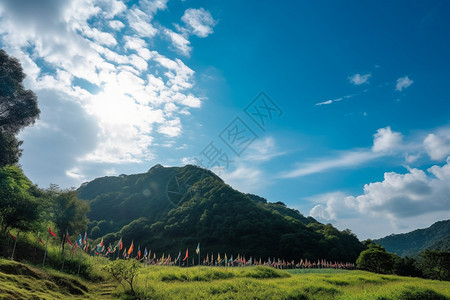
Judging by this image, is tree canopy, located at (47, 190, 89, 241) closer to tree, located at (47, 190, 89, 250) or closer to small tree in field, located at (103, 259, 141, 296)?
tree, located at (47, 190, 89, 250)

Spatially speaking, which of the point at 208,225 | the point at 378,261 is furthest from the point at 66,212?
the point at 378,261

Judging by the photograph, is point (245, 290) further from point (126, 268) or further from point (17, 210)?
point (17, 210)

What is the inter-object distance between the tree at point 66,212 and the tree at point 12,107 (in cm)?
822

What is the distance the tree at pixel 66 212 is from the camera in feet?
108

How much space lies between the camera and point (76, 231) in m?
35.4

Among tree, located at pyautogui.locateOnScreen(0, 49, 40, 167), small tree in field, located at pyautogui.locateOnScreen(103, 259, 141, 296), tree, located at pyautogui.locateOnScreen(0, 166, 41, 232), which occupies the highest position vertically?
tree, located at pyautogui.locateOnScreen(0, 49, 40, 167)

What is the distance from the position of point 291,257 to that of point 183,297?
56831mm

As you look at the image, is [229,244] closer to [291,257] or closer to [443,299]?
[291,257]

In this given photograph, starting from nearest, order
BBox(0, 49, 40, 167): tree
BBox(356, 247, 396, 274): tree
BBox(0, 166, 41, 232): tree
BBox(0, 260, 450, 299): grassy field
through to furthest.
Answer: BBox(0, 260, 450, 299): grassy field, BBox(0, 166, 41, 232): tree, BBox(0, 49, 40, 167): tree, BBox(356, 247, 396, 274): tree

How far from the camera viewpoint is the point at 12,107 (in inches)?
1421

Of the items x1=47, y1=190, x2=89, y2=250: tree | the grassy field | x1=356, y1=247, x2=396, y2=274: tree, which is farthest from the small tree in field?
x1=356, y1=247, x2=396, y2=274: tree

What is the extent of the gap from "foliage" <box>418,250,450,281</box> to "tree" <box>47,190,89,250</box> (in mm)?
72938

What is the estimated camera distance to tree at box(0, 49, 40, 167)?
113 ft

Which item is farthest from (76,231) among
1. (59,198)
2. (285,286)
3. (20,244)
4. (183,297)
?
(285,286)
